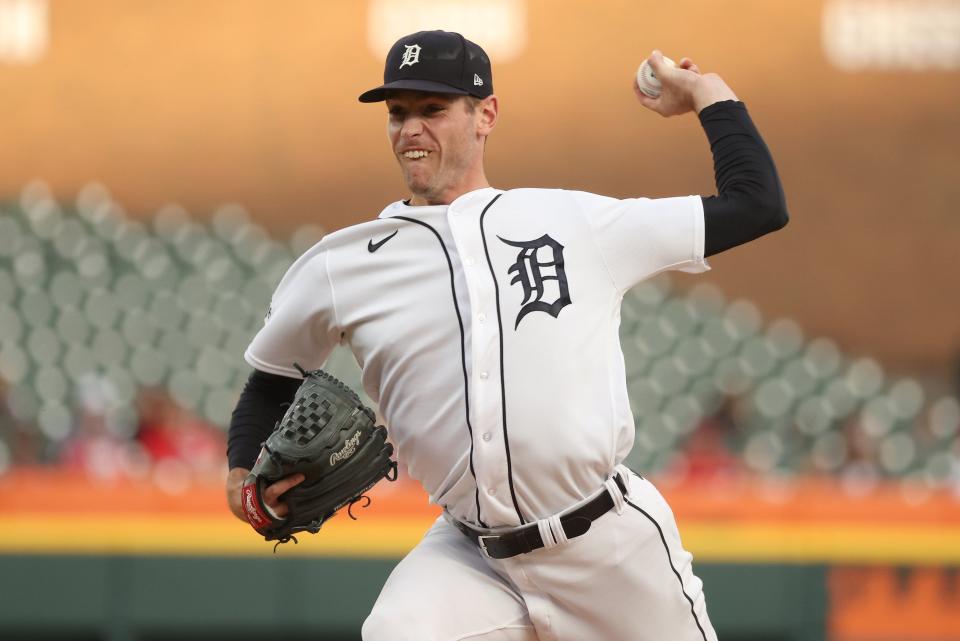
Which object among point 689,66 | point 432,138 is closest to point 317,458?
point 432,138

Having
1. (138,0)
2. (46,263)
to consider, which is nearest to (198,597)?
(46,263)

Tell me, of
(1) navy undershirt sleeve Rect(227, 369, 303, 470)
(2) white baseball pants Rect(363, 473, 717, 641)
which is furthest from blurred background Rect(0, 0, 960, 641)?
(2) white baseball pants Rect(363, 473, 717, 641)

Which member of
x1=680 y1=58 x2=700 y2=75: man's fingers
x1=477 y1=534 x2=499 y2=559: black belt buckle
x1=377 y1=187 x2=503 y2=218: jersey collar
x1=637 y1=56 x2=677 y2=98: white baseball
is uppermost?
x1=680 y1=58 x2=700 y2=75: man's fingers

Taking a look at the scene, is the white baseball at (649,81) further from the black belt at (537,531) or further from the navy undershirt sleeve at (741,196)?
the black belt at (537,531)

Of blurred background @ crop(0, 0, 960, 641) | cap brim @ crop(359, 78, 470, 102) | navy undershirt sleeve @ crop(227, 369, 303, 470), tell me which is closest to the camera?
cap brim @ crop(359, 78, 470, 102)

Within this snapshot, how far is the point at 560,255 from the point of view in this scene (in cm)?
251

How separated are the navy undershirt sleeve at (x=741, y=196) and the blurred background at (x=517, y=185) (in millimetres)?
4907

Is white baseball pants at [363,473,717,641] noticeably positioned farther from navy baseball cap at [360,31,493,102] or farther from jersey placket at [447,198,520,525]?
navy baseball cap at [360,31,493,102]

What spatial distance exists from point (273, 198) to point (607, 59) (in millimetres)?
3023

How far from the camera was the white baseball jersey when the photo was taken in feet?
7.98

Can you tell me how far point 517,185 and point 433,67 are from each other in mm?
8304

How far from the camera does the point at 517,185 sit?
1084 centimetres

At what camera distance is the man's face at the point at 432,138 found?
258 cm

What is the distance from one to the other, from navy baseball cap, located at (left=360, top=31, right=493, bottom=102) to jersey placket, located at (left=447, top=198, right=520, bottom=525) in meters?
0.36
